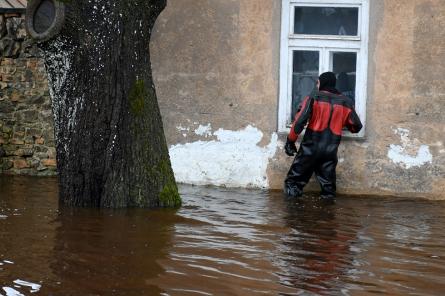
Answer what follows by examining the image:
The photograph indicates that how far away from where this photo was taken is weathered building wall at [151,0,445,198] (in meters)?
10.4

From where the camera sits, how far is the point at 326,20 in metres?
10.8

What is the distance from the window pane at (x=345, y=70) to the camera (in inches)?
419

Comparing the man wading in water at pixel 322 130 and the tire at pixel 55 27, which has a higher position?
the tire at pixel 55 27

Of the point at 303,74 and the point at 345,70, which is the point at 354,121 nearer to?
the point at 345,70

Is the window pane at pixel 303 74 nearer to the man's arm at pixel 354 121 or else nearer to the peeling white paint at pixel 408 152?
the man's arm at pixel 354 121

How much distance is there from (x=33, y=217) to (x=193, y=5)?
4.19 m

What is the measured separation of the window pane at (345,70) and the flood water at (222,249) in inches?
68.8

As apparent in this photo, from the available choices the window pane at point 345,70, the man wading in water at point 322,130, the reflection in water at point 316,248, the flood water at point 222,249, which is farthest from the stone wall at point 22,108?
the reflection in water at point 316,248

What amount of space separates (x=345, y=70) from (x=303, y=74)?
0.54 metres

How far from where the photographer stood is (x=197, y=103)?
1093cm

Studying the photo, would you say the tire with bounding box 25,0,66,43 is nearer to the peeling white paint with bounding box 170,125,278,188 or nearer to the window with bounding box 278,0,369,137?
the peeling white paint with bounding box 170,125,278,188

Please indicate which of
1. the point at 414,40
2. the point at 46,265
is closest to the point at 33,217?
the point at 46,265

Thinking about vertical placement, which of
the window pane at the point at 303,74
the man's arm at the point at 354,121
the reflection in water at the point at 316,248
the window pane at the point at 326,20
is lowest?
the reflection in water at the point at 316,248

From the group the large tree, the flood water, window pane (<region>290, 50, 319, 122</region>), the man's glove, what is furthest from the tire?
window pane (<region>290, 50, 319, 122</region>)
